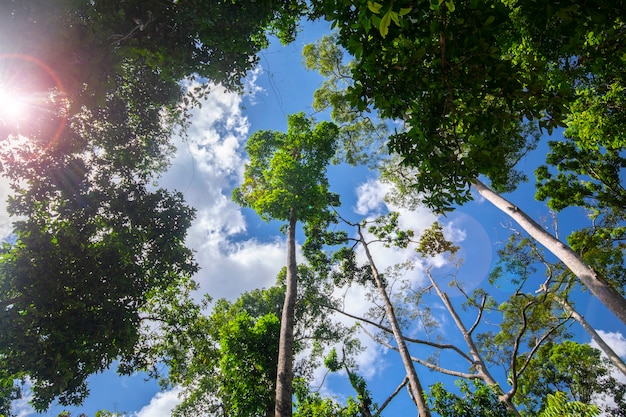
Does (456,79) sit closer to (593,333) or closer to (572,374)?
(593,333)

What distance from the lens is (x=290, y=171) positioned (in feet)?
45.0

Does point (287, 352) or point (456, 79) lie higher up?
point (456, 79)

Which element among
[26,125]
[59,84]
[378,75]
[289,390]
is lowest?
[289,390]

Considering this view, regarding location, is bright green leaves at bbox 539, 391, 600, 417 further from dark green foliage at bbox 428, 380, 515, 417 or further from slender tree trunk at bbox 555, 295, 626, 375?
slender tree trunk at bbox 555, 295, 626, 375

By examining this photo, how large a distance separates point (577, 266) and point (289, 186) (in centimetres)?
1034

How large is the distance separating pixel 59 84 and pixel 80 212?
510 centimetres

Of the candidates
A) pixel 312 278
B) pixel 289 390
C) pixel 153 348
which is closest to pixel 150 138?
pixel 153 348

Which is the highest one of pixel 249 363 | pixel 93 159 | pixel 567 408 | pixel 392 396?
pixel 93 159

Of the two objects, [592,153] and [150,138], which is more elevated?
[150,138]

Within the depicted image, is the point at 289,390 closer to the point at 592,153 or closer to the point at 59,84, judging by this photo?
the point at 59,84

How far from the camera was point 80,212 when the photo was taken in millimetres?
8430

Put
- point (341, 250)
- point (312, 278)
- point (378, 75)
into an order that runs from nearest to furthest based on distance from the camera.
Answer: point (378, 75) < point (341, 250) < point (312, 278)

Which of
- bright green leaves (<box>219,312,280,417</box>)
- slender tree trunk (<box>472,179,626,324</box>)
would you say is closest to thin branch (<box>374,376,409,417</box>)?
bright green leaves (<box>219,312,280,417</box>)

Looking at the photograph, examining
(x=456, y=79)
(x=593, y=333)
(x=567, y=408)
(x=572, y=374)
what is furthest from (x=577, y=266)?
(x=572, y=374)
